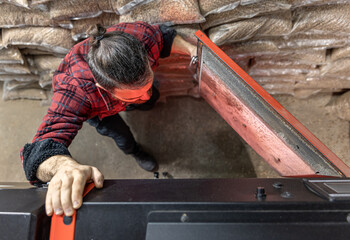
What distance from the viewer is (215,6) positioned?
3.47 ft

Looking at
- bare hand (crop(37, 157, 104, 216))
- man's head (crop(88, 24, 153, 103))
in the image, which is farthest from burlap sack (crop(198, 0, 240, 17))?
bare hand (crop(37, 157, 104, 216))

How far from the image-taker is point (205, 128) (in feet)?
6.59

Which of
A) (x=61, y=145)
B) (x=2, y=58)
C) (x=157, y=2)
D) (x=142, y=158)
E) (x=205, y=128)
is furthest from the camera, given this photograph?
(x=205, y=128)

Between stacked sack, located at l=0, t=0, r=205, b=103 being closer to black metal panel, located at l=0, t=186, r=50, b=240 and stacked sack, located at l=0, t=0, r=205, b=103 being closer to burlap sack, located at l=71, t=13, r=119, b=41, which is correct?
burlap sack, located at l=71, t=13, r=119, b=41

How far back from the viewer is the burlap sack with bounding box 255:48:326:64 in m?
1.42

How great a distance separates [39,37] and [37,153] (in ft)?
2.32

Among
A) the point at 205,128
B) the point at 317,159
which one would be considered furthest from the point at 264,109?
the point at 205,128

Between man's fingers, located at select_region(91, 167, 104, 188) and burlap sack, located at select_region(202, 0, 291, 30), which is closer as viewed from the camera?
man's fingers, located at select_region(91, 167, 104, 188)

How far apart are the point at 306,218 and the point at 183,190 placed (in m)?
0.28

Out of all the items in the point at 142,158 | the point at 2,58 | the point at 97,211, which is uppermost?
the point at 2,58

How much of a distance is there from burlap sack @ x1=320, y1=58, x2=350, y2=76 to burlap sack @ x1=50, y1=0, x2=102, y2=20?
1.31m

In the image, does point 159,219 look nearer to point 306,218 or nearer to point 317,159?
point 306,218

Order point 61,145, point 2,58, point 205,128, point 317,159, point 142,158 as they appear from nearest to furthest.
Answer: point 317,159, point 61,145, point 2,58, point 142,158, point 205,128

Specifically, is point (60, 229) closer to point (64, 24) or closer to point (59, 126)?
point (59, 126)
